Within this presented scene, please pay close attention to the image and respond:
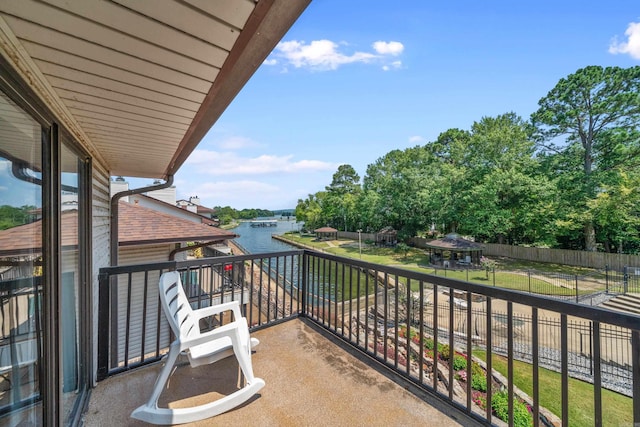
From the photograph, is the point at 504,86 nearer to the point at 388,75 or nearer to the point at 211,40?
the point at 388,75

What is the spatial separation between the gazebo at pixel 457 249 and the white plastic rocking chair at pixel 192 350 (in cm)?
1412

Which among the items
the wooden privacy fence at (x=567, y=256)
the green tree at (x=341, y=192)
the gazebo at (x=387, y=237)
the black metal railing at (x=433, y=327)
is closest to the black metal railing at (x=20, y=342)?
the black metal railing at (x=433, y=327)

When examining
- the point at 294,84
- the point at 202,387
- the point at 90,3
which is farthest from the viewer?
the point at 294,84

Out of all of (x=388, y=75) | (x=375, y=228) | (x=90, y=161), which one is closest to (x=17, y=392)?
(x=90, y=161)

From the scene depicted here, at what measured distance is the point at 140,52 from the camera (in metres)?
1.15

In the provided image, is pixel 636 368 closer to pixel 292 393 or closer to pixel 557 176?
pixel 292 393

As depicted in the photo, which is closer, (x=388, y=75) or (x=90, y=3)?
(x=90, y=3)

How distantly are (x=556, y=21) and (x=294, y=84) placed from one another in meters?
11.1

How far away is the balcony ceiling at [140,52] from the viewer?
90 cm

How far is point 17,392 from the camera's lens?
1.08m

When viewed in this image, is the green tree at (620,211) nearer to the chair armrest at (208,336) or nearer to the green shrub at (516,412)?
the green shrub at (516,412)

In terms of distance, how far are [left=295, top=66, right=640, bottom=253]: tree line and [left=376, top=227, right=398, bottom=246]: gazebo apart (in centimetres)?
460

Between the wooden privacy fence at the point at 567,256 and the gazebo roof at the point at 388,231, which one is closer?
the wooden privacy fence at the point at 567,256

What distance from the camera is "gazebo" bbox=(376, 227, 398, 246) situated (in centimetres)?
2629
